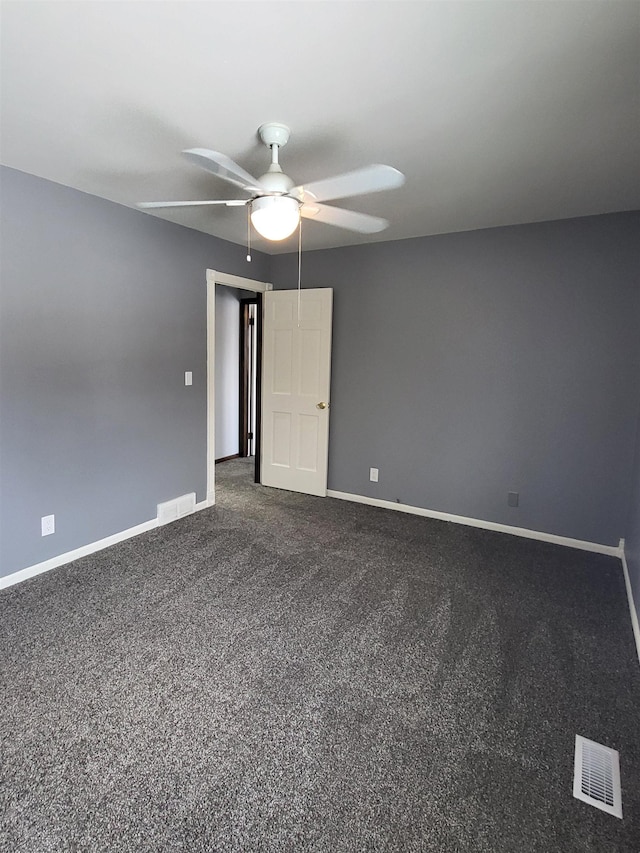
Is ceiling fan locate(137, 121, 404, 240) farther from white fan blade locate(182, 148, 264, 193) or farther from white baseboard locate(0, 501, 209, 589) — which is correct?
white baseboard locate(0, 501, 209, 589)

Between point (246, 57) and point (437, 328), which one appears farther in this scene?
point (437, 328)

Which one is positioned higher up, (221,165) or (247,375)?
(221,165)

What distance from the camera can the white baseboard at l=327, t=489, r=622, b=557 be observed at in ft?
10.9

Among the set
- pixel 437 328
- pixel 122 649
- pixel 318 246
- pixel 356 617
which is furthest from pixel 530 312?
pixel 122 649

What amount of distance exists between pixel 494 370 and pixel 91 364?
3.05 m

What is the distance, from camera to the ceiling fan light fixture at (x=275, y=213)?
1.89 m

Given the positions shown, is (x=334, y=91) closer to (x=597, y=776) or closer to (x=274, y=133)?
(x=274, y=133)

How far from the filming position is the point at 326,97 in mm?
1745

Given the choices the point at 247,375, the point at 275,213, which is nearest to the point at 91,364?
the point at 275,213

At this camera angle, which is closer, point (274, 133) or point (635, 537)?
point (274, 133)

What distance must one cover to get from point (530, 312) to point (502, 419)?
858 mm

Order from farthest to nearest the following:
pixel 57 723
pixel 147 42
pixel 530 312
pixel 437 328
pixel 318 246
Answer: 1. pixel 318 246
2. pixel 437 328
3. pixel 530 312
4. pixel 57 723
5. pixel 147 42

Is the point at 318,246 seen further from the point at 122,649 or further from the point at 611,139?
the point at 122,649

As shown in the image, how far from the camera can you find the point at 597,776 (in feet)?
5.01
